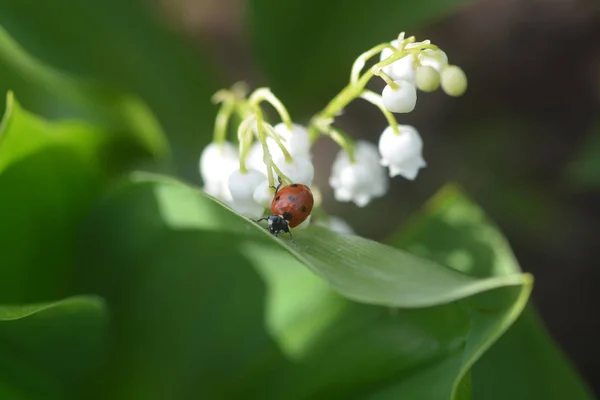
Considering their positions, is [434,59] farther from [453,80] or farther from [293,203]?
[293,203]

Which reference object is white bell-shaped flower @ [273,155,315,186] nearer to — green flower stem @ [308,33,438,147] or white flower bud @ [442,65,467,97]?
green flower stem @ [308,33,438,147]

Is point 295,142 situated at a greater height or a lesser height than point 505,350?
greater

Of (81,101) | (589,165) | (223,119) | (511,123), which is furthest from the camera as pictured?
(511,123)

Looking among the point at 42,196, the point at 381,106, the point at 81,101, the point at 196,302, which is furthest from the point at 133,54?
the point at 381,106

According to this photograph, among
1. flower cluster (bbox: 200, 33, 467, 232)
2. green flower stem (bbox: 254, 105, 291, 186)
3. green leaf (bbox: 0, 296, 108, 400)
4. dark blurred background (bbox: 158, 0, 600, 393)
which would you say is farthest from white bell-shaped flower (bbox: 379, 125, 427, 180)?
dark blurred background (bbox: 158, 0, 600, 393)

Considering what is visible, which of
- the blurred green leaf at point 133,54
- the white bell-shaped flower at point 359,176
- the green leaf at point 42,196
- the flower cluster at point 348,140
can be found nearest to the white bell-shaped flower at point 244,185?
the flower cluster at point 348,140
